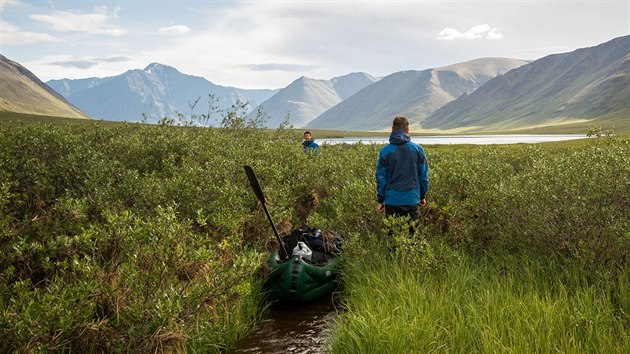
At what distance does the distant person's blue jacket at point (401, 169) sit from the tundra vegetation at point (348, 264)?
2.57 ft

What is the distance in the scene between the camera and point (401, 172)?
1066 cm

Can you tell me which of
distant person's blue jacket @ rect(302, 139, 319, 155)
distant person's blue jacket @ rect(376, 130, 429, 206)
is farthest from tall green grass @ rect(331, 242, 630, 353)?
distant person's blue jacket @ rect(302, 139, 319, 155)


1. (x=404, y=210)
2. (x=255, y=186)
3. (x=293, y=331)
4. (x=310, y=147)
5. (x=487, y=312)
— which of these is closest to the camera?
(x=487, y=312)

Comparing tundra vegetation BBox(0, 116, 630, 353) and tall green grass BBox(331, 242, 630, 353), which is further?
tundra vegetation BBox(0, 116, 630, 353)

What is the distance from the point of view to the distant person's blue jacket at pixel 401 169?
1062 cm

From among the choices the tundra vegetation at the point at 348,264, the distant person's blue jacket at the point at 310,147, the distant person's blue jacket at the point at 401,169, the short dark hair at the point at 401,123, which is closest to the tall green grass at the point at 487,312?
the tundra vegetation at the point at 348,264

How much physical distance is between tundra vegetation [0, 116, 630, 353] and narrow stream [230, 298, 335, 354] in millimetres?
362

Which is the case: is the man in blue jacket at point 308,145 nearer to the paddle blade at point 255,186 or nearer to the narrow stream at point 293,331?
the paddle blade at point 255,186

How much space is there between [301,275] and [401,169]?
11.7 feet

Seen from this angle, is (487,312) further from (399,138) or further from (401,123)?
(401,123)

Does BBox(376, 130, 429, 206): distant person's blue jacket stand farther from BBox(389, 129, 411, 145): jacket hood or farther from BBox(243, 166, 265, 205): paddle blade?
BBox(243, 166, 265, 205): paddle blade

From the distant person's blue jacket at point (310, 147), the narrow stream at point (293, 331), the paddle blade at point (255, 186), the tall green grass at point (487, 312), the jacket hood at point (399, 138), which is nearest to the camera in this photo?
the tall green grass at point (487, 312)

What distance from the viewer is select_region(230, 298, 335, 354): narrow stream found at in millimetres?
8531

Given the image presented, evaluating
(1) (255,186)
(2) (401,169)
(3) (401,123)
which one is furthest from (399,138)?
(1) (255,186)
